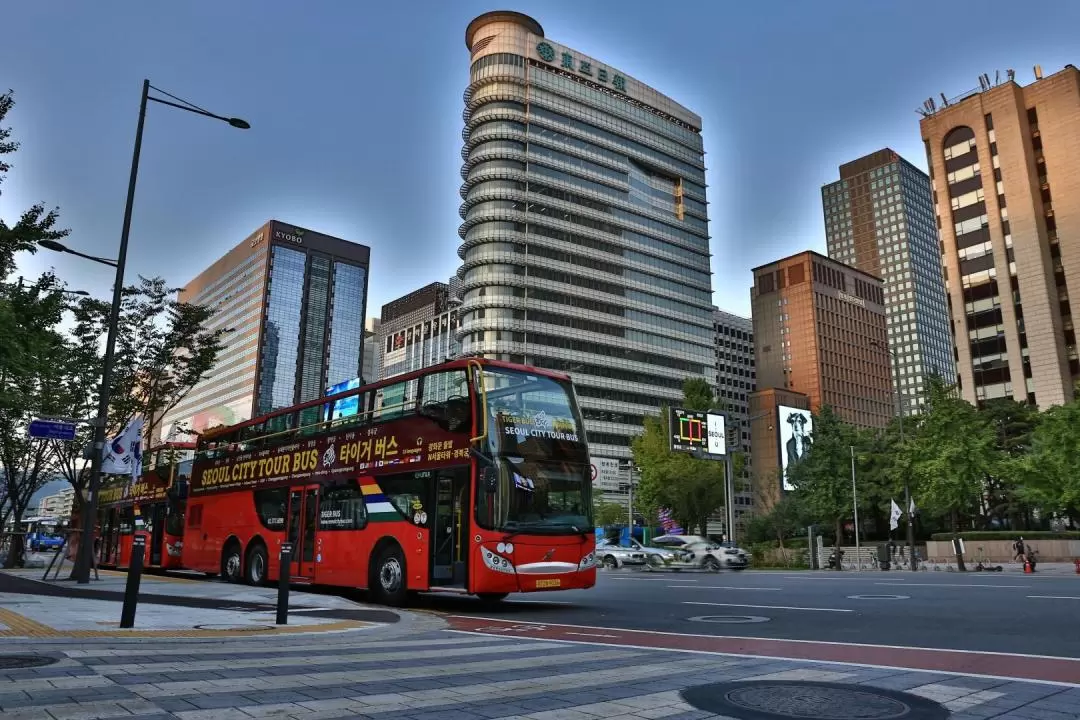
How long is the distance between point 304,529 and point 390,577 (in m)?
3.63

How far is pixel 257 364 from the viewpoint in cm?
15662

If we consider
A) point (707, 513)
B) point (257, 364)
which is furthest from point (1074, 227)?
point (257, 364)

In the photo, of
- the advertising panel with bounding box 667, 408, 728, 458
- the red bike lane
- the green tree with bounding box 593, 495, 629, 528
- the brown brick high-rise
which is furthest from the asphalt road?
the brown brick high-rise

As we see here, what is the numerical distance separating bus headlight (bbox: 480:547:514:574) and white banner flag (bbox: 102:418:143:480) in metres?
9.68

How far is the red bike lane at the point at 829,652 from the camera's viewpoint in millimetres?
6770

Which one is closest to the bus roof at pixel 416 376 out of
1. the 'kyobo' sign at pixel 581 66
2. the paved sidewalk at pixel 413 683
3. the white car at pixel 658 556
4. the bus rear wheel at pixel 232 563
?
the bus rear wheel at pixel 232 563

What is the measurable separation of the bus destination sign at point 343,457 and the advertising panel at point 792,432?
162 ft

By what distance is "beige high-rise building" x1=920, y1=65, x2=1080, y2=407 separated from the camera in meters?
74.6

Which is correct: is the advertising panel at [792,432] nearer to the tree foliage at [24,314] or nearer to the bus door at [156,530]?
the bus door at [156,530]

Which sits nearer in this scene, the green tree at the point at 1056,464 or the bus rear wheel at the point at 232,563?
the bus rear wheel at the point at 232,563

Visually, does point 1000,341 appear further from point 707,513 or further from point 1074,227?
point 707,513

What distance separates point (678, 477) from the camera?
5472 cm

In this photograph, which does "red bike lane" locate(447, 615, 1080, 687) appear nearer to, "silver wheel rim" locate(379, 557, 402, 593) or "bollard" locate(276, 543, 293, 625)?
"bollard" locate(276, 543, 293, 625)

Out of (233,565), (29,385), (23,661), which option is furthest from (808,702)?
(29,385)
